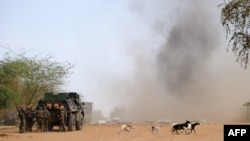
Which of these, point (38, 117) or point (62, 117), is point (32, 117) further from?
point (62, 117)

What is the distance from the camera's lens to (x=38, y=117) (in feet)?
87.6

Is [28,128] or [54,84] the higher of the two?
[54,84]

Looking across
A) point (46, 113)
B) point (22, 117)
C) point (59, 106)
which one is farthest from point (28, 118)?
point (59, 106)

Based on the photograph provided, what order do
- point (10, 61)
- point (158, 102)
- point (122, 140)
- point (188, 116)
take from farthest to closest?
point (158, 102) → point (188, 116) → point (10, 61) → point (122, 140)

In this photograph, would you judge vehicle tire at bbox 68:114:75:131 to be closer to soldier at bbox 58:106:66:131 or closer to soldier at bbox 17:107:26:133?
soldier at bbox 58:106:66:131

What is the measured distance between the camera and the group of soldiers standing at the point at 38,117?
26.6 metres

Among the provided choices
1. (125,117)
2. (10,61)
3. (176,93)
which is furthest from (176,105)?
(10,61)

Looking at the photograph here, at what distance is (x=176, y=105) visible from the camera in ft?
185

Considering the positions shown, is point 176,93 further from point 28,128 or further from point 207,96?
point 28,128

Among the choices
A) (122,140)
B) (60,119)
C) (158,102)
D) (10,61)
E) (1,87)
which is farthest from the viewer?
(158,102)

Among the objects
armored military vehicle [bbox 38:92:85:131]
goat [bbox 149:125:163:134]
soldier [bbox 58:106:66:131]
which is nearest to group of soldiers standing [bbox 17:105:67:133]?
soldier [bbox 58:106:66:131]

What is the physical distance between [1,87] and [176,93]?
24.6 metres

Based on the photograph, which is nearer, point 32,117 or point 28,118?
point 32,117

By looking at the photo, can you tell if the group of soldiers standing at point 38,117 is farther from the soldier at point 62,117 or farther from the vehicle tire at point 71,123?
the vehicle tire at point 71,123
